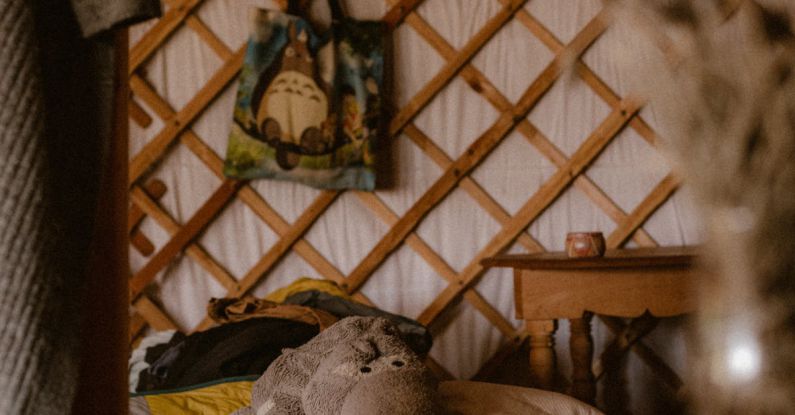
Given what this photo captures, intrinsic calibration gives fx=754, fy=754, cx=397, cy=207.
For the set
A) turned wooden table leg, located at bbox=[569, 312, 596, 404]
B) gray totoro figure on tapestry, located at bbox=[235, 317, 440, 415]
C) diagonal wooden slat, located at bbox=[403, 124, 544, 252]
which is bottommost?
turned wooden table leg, located at bbox=[569, 312, 596, 404]

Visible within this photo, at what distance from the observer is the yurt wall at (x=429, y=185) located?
1743 mm

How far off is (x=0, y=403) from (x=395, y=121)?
4.65 feet

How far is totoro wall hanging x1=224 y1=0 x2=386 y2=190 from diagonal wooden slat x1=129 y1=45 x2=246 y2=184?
0.08 meters

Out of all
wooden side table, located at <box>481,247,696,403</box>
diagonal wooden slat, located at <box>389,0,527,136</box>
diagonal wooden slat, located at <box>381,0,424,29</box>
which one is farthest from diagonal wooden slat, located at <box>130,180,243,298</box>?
wooden side table, located at <box>481,247,696,403</box>

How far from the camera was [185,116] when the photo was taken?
1.75 metres

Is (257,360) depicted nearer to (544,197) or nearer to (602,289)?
(602,289)

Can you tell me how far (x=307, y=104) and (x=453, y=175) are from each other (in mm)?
371

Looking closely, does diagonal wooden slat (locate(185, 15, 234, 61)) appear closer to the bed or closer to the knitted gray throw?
the bed

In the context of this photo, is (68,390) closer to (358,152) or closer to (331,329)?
(331,329)

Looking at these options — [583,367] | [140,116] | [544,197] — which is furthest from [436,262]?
[140,116]

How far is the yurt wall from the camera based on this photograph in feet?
5.72

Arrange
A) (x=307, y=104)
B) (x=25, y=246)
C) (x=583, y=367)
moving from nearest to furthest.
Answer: (x=25, y=246) < (x=583, y=367) < (x=307, y=104)

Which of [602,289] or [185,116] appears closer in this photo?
[602,289]

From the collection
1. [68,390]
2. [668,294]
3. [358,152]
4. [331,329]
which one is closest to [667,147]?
[68,390]
